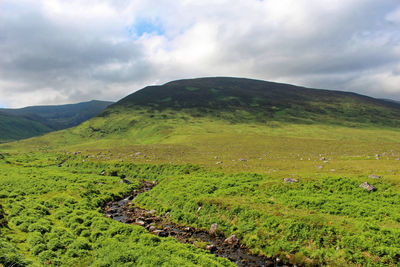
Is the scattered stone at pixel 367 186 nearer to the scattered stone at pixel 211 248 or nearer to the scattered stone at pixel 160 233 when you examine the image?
the scattered stone at pixel 211 248

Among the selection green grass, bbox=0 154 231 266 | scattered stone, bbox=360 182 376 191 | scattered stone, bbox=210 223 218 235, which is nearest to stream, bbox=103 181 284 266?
scattered stone, bbox=210 223 218 235

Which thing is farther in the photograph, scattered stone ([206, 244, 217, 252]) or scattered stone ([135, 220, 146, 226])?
scattered stone ([135, 220, 146, 226])

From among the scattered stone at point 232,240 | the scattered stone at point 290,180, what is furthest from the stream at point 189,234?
the scattered stone at point 290,180

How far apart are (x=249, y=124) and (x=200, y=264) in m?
179

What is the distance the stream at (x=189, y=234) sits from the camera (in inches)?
762

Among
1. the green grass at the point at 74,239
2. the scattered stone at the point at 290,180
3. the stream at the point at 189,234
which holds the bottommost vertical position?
the stream at the point at 189,234

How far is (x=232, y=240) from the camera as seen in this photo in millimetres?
21984

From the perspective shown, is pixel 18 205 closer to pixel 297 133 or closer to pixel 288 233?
pixel 288 233

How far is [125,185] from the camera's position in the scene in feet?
141

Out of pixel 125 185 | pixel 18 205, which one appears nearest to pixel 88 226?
pixel 18 205

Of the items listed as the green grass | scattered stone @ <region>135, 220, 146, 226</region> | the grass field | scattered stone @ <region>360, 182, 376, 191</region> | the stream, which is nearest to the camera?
the green grass

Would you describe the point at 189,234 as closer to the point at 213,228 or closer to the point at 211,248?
the point at 213,228

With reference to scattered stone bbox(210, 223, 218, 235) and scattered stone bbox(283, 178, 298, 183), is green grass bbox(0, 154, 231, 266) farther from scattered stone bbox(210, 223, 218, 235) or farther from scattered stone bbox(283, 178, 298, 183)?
scattered stone bbox(283, 178, 298, 183)

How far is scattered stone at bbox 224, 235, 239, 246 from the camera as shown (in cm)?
2166
